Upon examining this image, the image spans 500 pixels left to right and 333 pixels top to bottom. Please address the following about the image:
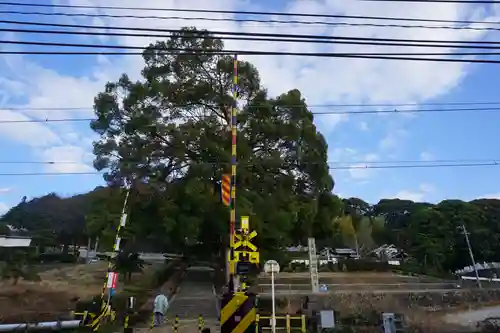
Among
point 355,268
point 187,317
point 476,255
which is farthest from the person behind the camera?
point 476,255

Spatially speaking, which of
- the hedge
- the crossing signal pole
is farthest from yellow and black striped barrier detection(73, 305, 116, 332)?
the hedge

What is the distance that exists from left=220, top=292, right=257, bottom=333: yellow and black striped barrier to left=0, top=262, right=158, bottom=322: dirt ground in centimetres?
1085

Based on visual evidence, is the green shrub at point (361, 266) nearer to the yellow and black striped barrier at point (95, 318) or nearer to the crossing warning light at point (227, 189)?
the yellow and black striped barrier at point (95, 318)

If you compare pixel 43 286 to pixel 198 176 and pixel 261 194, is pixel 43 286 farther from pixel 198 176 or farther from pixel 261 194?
pixel 261 194

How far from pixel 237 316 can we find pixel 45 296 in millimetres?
17177

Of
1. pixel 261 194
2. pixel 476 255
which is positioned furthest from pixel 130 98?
pixel 476 255

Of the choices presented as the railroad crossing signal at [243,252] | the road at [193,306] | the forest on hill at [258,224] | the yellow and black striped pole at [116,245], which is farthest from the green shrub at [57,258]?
the railroad crossing signal at [243,252]

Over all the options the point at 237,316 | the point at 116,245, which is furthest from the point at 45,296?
the point at 237,316

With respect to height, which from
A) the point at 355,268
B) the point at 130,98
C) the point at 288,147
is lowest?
the point at 355,268

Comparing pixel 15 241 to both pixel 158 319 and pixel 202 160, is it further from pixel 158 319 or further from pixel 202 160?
pixel 158 319

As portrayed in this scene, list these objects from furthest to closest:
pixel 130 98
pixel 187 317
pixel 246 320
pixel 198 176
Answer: pixel 130 98, pixel 198 176, pixel 187 317, pixel 246 320

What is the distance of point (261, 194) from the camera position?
21.5 m

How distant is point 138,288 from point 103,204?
5233 mm

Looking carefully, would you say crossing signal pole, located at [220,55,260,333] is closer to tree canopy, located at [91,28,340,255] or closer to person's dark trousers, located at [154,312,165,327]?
person's dark trousers, located at [154,312,165,327]
